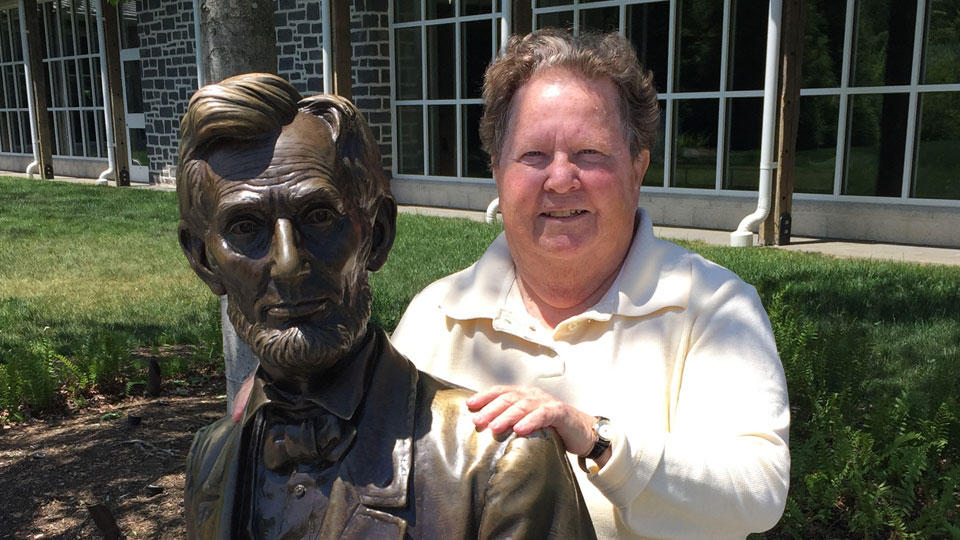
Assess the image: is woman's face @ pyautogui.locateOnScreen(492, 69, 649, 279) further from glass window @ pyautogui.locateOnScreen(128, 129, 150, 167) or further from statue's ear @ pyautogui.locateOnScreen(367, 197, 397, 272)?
glass window @ pyautogui.locateOnScreen(128, 129, 150, 167)

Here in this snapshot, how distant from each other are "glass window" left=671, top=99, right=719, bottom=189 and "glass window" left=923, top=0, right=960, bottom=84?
2297mm

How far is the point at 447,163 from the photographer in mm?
13234

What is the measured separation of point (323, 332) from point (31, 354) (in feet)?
15.3

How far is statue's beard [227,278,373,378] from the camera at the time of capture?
4.25 ft

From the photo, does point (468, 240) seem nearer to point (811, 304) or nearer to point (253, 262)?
point (811, 304)

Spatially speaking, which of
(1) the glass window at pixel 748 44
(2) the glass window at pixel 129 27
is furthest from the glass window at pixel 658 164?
(2) the glass window at pixel 129 27

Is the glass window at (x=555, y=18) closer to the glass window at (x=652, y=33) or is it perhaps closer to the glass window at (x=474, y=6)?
the glass window at (x=474, y=6)

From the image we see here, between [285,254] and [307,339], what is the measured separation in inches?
5.3

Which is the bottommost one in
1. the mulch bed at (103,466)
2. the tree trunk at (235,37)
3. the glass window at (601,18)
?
the mulch bed at (103,466)

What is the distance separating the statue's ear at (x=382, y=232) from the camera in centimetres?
146

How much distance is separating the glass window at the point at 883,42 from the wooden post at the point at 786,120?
1.09 metres

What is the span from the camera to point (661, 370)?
2.16 meters

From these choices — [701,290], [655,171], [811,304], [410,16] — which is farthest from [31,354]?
[410,16]

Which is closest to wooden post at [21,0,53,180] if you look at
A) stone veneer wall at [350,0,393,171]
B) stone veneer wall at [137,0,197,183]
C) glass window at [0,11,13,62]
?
stone veneer wall at [137,0,197,183]
